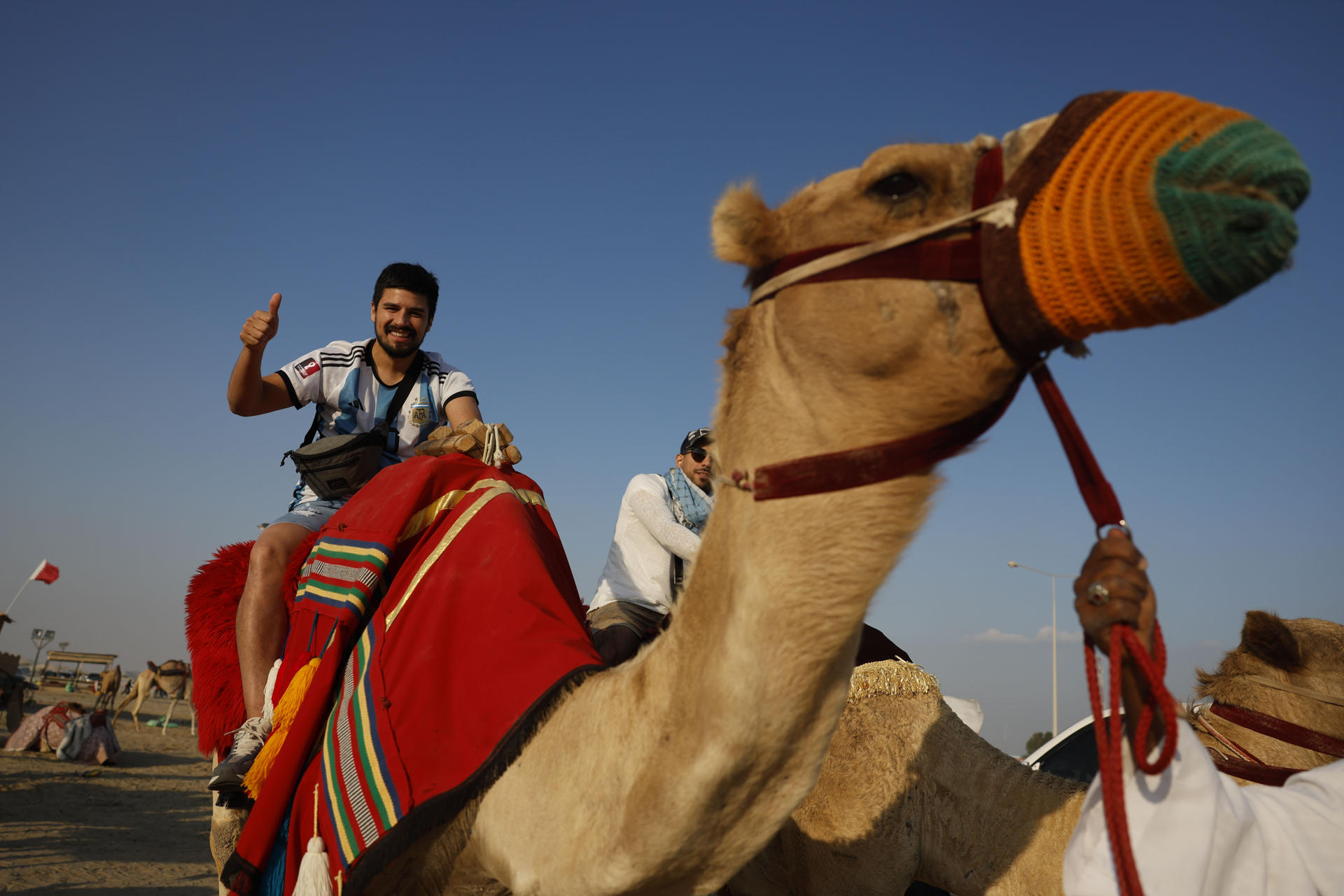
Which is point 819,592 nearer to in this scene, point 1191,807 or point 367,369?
point 1191,807

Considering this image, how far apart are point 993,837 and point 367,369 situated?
11.4 ft

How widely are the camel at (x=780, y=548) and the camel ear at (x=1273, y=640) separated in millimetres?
3234

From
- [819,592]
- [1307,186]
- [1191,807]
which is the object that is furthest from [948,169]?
[1191,807]

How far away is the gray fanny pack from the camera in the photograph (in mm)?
3303

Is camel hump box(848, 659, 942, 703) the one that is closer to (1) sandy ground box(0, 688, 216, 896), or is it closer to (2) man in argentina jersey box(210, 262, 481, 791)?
(2) man in argentina jersey box(210, 262, 481, 791)

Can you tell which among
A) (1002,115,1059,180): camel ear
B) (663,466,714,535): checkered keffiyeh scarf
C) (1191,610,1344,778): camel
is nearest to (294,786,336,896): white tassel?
(1002,115,1059,180): camel ear

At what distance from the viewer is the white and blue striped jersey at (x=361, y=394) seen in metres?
3.83

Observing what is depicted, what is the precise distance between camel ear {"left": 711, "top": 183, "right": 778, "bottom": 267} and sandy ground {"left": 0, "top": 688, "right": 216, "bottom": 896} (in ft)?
32.0

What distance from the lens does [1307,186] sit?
119 centimetres

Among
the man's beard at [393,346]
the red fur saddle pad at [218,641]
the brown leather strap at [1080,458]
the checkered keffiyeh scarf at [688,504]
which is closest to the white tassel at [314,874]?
the red fur saddle pad at [218,641]

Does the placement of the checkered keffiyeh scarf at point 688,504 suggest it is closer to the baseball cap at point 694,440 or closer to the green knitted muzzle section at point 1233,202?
the baseball cap at point 694,440

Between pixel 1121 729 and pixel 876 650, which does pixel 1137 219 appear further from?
pixel 876 650

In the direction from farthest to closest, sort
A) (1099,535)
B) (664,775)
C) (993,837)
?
(993,837)
(664,775)
(1099,535)

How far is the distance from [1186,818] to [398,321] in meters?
3.58
